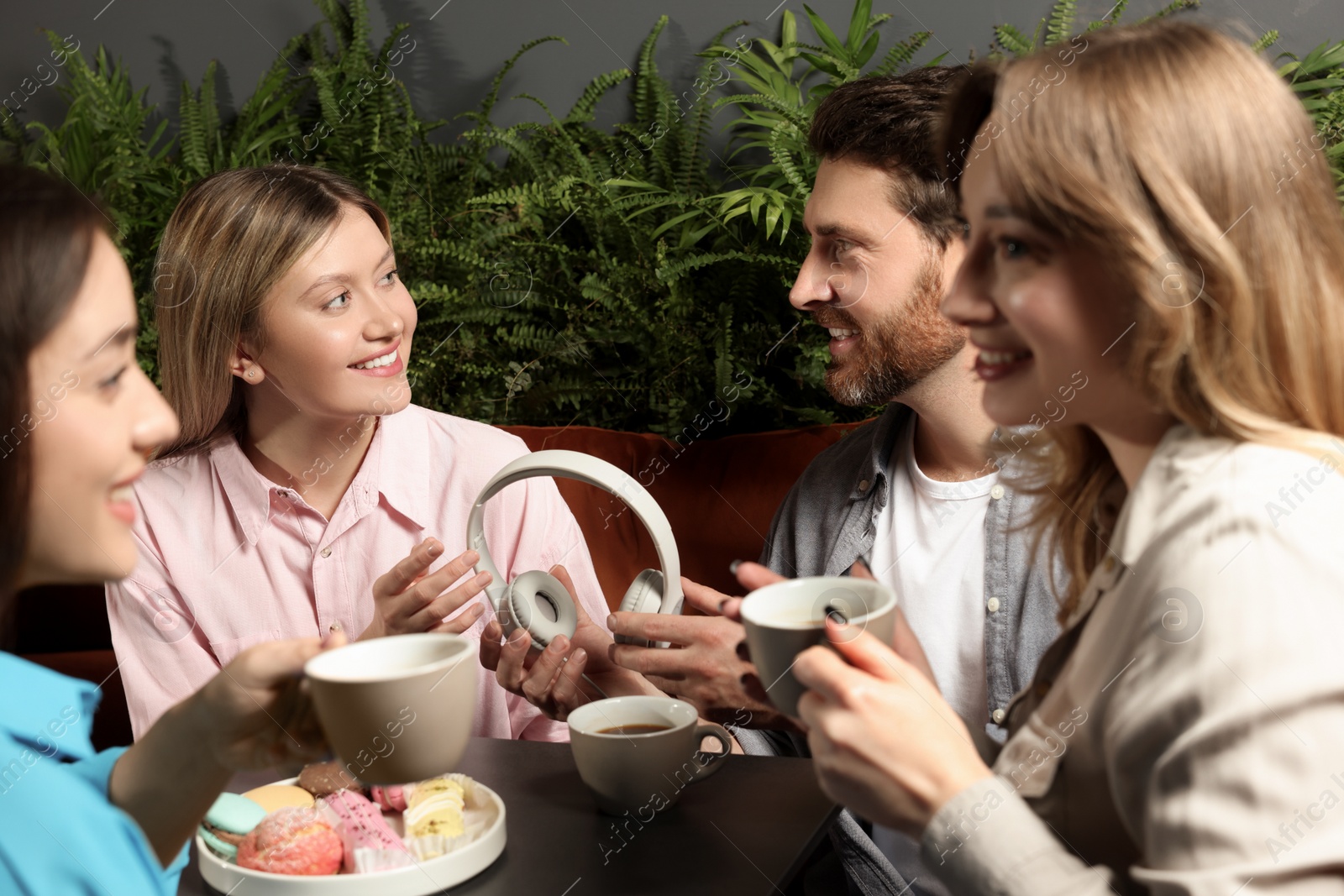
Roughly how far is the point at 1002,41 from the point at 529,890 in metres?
2.38

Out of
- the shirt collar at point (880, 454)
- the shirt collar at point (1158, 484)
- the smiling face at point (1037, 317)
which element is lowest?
the shirt collar at point (880, 454)

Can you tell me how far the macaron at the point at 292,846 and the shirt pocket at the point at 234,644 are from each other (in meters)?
0.81

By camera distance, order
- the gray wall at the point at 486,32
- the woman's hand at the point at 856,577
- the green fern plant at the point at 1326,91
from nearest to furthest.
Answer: the woman's hand at the point at 856,577, the green fern plant at the point at 1326,91, the gray wall at the point at 486,32

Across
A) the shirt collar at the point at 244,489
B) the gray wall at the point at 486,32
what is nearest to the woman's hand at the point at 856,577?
the shirt collar at the point at 244,489

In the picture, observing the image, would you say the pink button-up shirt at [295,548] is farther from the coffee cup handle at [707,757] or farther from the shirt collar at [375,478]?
the coffee cup handle at [707,757]

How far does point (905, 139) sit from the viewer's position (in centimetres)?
207

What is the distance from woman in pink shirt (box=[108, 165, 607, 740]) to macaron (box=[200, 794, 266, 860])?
713 millimetres

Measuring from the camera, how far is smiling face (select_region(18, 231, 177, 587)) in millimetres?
892

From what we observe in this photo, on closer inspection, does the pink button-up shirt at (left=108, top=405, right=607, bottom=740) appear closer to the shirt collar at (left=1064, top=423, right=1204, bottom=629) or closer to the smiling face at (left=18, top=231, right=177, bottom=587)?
the smiling face at (left=18, top=231, right=177, bottom=587)

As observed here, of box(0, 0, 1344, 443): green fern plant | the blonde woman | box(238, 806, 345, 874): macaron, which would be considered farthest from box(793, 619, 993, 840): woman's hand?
box(0, 0, 1344, 443): green fern plant

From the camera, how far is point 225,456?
6.78ft

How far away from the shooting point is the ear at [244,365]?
203 cm

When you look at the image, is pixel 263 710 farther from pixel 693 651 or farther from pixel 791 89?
pixel 791 89

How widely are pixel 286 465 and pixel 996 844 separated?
161cm
